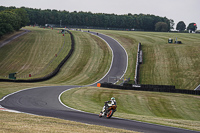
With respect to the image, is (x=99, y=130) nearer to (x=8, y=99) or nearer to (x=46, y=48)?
(x=8, y=99)

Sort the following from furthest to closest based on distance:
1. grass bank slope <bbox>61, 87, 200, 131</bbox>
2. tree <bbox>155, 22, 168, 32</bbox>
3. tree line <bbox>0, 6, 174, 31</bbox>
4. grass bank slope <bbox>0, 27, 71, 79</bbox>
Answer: tree <bbox>155, 22, 168, 32</bbox>, tree line <bbox>0, 6, 174, 31</bbox>, grass bank slope <bbox>0, 27, 71, 79</bbox>, grass bank slope <bbox>61, 87, 200, 131</bbox>

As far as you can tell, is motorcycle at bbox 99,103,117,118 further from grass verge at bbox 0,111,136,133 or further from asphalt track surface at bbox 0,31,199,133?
grass verge at bbox 0,111,136,133

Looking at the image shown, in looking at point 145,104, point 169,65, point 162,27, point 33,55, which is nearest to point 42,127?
point 145,104

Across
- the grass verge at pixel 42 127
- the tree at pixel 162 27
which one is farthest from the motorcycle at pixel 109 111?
the tree at pixel 162 27

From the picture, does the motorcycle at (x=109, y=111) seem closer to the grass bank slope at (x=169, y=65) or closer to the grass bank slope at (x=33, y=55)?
the grass bank slope at (x=169, y=65)

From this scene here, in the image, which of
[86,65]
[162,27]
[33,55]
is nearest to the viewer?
[86,65]

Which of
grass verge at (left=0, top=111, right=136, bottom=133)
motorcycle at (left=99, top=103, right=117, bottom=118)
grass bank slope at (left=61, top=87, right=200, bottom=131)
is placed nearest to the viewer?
grass verge at (left=0, top=111, right=136, bottom=133)

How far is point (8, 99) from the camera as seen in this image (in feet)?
91.8

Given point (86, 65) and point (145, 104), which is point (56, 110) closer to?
point (145, 104)

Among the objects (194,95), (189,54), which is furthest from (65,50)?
(194,95)

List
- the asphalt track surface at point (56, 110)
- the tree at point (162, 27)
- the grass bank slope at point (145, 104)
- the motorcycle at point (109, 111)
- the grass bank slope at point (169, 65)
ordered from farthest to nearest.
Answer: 1. the tree at point (162, 27)
2. the grass bank slope at point (169, 65)
3. the grass bank slope at point (145, 104)
4. the motorcycle at point (109, 111)
5. the asphalt track surface at point (56, 110)

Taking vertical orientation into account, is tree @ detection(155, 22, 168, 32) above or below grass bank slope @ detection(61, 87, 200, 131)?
above

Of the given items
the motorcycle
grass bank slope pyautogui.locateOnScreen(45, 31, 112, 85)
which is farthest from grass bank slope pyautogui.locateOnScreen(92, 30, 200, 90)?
the motorcycle

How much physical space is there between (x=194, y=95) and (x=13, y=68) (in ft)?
150
